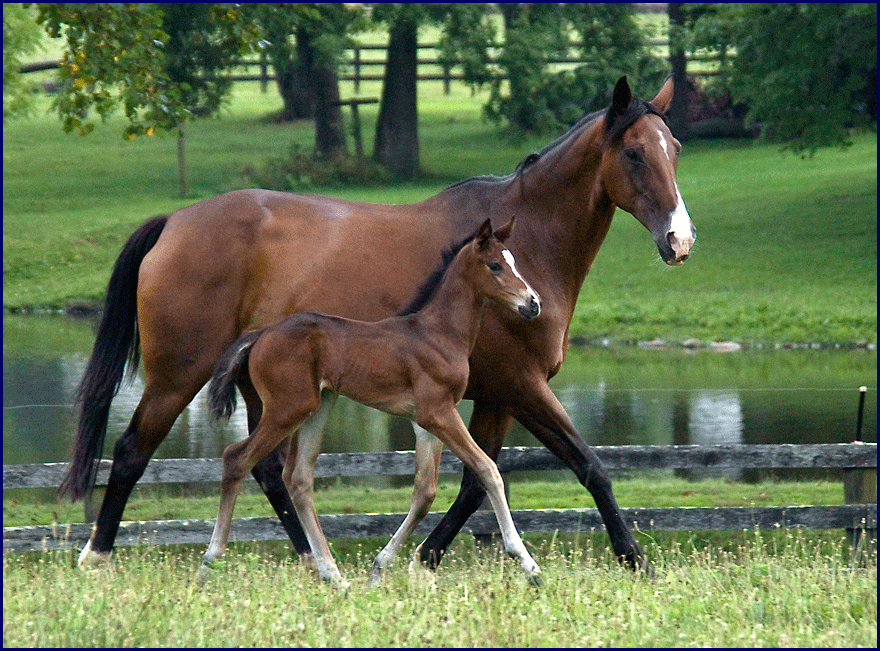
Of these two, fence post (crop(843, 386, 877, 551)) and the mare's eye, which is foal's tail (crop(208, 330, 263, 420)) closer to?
the mare's eye

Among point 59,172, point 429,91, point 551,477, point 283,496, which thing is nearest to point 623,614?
point 283,496

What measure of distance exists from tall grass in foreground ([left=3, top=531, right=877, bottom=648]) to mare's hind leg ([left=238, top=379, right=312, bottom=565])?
906 mm

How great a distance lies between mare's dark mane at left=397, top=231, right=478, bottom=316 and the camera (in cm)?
581

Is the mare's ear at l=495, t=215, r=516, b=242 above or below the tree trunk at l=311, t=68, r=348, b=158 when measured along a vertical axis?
above

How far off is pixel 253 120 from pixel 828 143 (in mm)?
23936

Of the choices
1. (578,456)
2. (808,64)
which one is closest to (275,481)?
(578,456)

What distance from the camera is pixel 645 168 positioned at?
5875mm

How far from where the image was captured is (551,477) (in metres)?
11.0

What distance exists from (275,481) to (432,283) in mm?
1720

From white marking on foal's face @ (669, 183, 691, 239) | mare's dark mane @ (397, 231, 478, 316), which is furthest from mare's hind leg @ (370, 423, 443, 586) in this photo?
white marking on foal's face @ (669, 183, 691, 239)

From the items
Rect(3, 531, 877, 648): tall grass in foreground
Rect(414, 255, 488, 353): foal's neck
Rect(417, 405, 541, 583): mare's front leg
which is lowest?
Rect(3, 531, 877, 648): tall grass in foreground

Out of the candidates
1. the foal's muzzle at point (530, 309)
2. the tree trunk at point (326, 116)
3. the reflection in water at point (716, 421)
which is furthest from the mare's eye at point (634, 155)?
the tree trunk at point (326, 116)

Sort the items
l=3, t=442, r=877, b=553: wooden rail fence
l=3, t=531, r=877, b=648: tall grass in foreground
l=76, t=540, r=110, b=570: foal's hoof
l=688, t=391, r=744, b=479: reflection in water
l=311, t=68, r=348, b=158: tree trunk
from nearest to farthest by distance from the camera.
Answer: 1. l=3, t=531, r=877, b=648: tall grass in foreground
2. l=76, t=540, r=110, b=570: foal's hoof
3. l=3, t=442, r=877, b=553: wooden rail fence
4. l=688, t=391, r=744, b=479: reflection in water
5. l=311, t=68, r=348, b=158: tree trunk

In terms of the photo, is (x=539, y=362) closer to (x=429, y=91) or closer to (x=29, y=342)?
(x=29, y=342)
